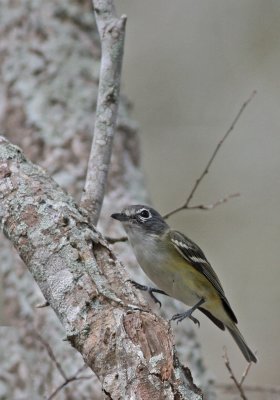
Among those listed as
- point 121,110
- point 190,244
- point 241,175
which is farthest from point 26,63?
point 241,175

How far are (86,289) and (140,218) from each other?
1.93 meters

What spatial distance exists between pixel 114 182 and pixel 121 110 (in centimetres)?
82

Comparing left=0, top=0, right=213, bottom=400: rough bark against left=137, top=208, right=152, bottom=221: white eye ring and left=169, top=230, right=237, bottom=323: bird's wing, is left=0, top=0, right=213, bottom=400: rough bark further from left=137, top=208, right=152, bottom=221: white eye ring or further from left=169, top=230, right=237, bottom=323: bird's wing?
left=137, top=208, right=152, bottom=221: white eye ring

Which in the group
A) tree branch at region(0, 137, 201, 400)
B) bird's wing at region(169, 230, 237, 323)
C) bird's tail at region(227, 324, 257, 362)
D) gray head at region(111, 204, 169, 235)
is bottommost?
bird's tail at region(227, 324, 257, 362)

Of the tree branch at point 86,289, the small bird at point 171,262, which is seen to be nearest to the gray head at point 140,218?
the small bird at point 171,262

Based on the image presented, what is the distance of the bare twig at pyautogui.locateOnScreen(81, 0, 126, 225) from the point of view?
3.89 metres

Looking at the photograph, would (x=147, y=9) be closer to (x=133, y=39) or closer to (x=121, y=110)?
(x=133, y=39)

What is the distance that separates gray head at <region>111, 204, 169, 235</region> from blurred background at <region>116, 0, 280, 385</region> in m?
4.53

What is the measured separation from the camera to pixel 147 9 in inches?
444

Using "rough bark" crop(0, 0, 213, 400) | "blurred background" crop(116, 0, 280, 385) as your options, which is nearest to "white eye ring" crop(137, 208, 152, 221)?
"rough bark" crop(0, 0, 213, 400)

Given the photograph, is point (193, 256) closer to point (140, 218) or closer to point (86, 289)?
point (140, 218)

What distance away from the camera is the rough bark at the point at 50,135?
5273 mm

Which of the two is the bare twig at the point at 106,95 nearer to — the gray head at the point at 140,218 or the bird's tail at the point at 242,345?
the gray head at the point at 140,218

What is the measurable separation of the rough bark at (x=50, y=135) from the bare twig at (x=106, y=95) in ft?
5.28
